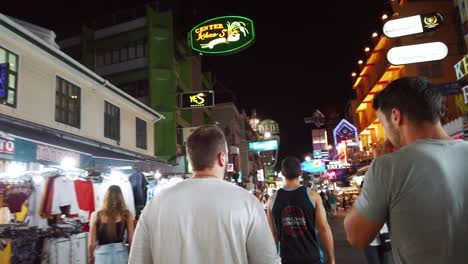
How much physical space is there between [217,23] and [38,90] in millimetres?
6800

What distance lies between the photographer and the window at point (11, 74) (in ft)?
38.7

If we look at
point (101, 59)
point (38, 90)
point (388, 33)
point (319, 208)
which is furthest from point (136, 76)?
point (319, 208)

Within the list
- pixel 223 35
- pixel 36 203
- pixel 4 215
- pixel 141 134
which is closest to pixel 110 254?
pixel 36 203

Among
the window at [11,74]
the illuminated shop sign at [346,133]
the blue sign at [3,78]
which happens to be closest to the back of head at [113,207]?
the blue sign at [3,78]

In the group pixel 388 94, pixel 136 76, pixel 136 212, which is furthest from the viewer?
pixel 136 76

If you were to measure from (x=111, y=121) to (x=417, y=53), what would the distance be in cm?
1404

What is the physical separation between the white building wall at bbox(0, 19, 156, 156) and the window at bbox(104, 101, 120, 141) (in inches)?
10.8

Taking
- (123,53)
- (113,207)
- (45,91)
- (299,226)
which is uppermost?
(123,53)

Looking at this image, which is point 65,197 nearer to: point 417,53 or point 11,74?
point 11,74

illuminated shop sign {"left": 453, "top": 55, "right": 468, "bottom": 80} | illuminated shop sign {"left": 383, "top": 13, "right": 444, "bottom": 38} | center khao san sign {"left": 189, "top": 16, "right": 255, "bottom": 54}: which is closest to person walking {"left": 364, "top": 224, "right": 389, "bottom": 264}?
illuminated shop sign {"left": 383, "top": 13, "right": 444, "bottom": 38}

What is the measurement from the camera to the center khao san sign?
14039 millimetres

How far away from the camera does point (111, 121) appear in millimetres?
19250

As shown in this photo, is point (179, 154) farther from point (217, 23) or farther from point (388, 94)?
point (388, 94)

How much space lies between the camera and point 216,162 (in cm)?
278
